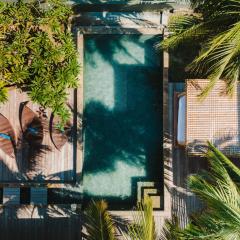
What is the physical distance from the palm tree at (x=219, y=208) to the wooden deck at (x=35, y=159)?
540 cm

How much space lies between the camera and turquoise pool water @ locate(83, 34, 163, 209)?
41.8ft

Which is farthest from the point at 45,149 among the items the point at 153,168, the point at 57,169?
the point at 153,168

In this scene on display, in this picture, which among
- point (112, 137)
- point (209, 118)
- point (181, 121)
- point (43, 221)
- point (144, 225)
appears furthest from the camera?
point (112, 137)

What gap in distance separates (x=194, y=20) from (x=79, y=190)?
20.5 ft

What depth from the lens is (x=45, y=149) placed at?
12219 millimetres

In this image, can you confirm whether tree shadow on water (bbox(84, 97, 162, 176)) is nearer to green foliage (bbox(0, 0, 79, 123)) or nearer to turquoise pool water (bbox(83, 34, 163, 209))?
turquoise pool water (bbox(83, 34, 163, 209))

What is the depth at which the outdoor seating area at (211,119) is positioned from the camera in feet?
35.8

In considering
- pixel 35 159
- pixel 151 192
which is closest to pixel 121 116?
pixel 151 192

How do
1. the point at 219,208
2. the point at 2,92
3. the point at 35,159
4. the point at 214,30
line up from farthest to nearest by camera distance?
the point at 35,159
the point at 2,92
the point at 214,30
the point at 219,208

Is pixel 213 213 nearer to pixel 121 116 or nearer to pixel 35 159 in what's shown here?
pixel 121 116

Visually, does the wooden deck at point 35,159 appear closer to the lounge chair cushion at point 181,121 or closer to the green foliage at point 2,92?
the green foliage at point 2,92

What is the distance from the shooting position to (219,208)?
23.0 feet

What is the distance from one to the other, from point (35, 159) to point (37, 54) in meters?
3.41

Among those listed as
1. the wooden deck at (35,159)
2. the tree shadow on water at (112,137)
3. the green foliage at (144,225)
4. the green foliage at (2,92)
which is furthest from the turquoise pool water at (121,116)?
the green foliage at (144,225)
